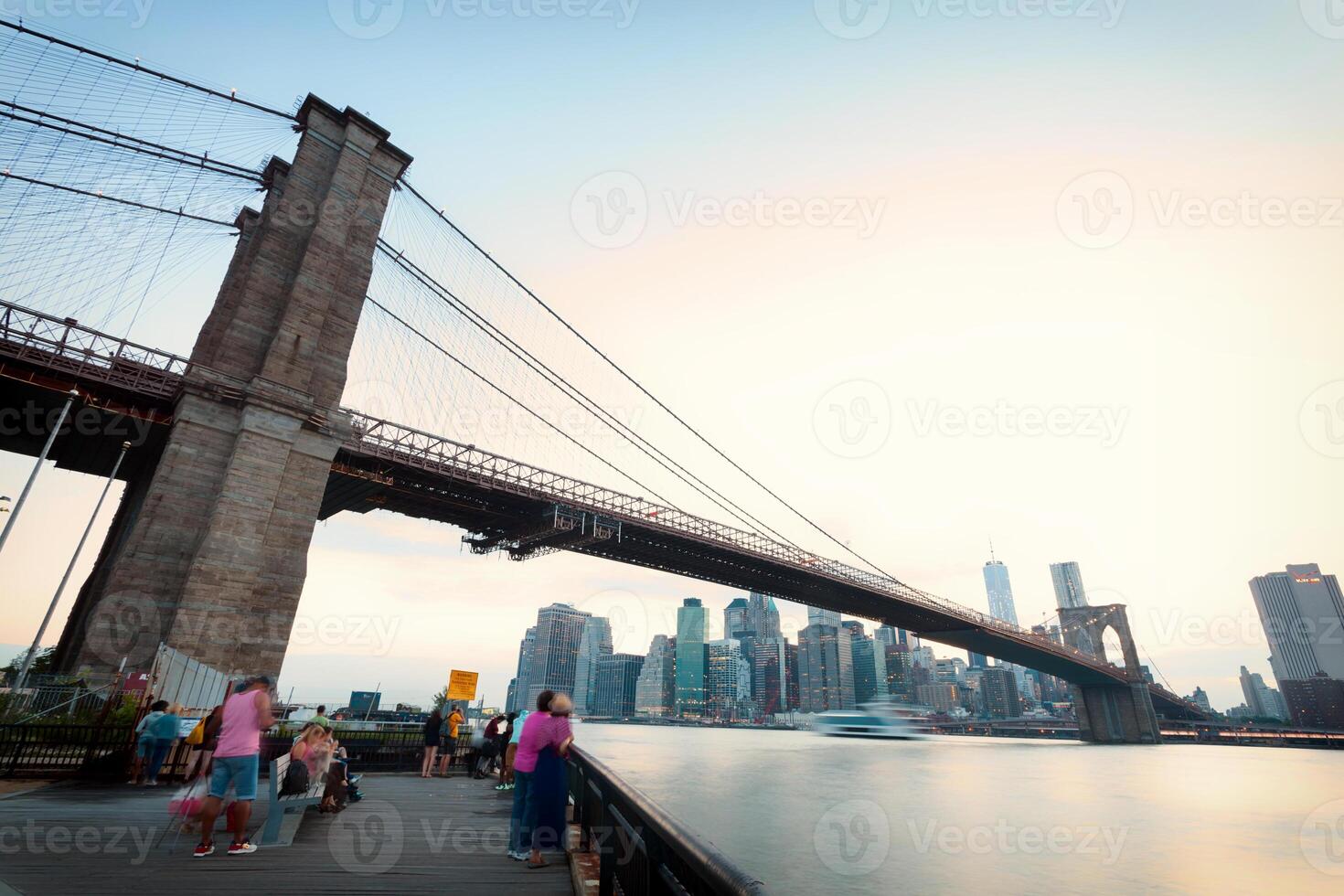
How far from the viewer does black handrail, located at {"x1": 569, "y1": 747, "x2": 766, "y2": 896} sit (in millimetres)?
2596

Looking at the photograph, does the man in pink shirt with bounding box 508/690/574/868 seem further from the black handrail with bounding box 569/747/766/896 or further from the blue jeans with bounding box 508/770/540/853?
the black handrail with bounding box 569/747/766/896

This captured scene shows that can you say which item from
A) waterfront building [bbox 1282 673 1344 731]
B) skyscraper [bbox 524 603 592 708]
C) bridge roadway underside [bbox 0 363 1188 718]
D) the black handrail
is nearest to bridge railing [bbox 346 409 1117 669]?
bridge roadway underside [bbox 0 363 1188 718]

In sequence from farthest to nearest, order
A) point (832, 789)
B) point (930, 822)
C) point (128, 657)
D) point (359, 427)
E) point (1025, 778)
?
point (1025, 778)
point (832, 789)
point (359, 427)
point (930, 822)
point (128, 657)

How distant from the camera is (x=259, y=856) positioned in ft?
19.5

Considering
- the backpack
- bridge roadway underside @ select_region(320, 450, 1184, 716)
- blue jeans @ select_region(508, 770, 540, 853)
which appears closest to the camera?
blue jeans @ select_region(508, 770, 540, 853)

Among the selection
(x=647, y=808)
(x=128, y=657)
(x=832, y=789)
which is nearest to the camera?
(x=647, y=808)

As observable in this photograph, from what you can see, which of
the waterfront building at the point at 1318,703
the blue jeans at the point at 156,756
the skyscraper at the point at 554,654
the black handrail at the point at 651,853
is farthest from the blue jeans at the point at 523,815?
the skyscraper at the point at 554,654

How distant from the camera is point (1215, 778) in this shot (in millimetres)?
36438

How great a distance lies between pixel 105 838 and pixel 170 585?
14204 mm

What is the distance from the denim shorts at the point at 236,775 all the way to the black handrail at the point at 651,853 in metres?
3.37

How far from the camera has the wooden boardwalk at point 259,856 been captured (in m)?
5.00

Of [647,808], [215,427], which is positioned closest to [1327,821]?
[647,808]

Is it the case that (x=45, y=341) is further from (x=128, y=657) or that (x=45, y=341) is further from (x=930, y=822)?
(x=930, y=822)

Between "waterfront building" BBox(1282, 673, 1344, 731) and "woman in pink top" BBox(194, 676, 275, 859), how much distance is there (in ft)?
571
